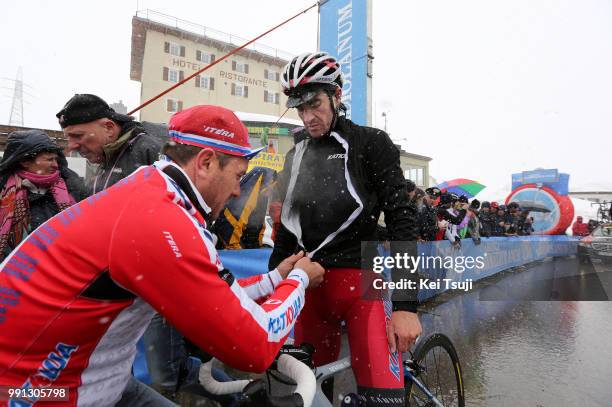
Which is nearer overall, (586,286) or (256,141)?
(586,286)

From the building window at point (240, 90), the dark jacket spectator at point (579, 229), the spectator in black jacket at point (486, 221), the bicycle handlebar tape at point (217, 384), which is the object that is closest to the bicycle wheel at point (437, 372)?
the bicycle handlebar tape at point (217, 384)

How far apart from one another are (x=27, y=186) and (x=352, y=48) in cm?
519

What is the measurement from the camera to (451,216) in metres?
8.24

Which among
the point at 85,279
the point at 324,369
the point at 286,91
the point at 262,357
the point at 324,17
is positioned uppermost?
the point at 324,17

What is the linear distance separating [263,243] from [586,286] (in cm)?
923

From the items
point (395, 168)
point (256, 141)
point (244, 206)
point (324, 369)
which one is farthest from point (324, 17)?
point (256, 141)

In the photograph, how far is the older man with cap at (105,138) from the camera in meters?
2.65

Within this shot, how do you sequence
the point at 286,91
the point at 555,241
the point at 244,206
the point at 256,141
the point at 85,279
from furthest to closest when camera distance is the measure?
the point at 256,141 < the point at 555,241 < the point at 244,206 < the point at 286,91 < the point at 85,279

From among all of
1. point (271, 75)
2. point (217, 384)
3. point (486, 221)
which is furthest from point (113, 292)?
point (271, 75)

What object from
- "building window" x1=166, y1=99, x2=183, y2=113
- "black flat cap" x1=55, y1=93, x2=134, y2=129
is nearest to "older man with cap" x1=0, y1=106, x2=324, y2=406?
"black flat cap" x1=55, y1=93, x2=134, y2=129

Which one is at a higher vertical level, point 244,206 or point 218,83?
point 218,83

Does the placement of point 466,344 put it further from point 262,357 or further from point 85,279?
point 85,279

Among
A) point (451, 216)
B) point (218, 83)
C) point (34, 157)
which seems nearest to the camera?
point (34, 157)

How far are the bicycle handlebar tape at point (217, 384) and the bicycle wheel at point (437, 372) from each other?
1343 millimetres
